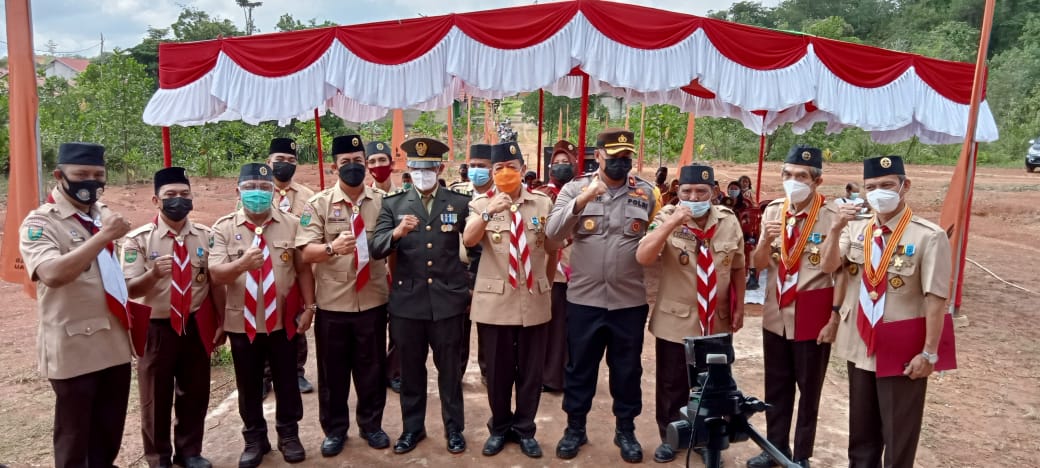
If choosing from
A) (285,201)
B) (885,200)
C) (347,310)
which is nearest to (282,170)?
(285,201)

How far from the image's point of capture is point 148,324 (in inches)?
136

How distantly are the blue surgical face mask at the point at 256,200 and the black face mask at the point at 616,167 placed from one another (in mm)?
2032

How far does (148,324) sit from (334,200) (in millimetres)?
1273

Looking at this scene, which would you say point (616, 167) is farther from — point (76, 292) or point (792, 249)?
point (76, 292)

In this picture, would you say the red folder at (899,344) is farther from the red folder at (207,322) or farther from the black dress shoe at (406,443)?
the red folder at (207,322)

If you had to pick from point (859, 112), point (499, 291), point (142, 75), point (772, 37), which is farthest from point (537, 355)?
point (142, 75)

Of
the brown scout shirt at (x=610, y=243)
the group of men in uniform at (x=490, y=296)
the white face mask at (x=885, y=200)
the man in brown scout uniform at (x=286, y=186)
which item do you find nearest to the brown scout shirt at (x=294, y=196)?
the man in brown scout uniform at (x=286, y=186)

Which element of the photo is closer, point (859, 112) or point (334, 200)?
point (334, 200)

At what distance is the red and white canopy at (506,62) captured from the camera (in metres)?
5.64

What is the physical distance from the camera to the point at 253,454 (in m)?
3.89

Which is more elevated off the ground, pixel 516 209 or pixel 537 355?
pixel 516 209

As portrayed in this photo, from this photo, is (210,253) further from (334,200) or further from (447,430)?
(447,430)

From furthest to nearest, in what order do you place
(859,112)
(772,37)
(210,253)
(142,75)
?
(142,75)
(859,112)
(772,37)
(210,253)

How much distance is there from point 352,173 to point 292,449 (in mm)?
1805
